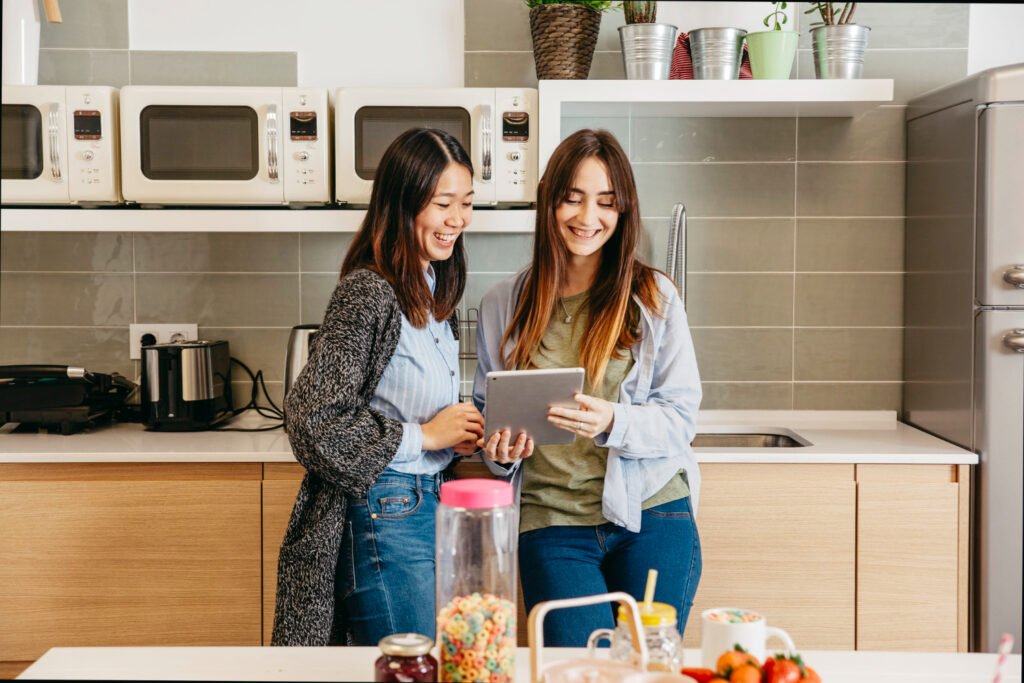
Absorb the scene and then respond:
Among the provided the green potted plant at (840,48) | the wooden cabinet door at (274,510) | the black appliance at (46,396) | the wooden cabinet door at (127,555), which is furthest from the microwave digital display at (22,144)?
the green potted plant at (840,48)

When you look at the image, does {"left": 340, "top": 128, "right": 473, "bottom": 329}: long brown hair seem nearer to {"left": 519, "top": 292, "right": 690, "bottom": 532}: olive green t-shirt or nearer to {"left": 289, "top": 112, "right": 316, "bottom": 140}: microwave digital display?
{"left": 519, "top": 292, "right": 690, "bottom": 532}: olive green t-shirt

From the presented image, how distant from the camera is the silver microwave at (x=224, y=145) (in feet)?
7.54

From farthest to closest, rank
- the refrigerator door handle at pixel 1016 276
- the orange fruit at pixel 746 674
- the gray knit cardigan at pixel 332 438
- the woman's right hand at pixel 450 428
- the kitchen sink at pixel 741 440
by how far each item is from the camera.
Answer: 1. the kitchen sink at pixel 741 440
2. the refrigerator door handle at pixel 1016 276
3. the woman's right hand at pixel 450 428
4. the gray knit cardigan at pixel 332 438
5. the orange fruit at pixel 746 674

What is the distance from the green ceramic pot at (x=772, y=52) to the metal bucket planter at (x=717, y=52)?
1.5 inches

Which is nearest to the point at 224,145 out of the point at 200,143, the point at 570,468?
the point at 200,143

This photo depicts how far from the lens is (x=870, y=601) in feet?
7.26

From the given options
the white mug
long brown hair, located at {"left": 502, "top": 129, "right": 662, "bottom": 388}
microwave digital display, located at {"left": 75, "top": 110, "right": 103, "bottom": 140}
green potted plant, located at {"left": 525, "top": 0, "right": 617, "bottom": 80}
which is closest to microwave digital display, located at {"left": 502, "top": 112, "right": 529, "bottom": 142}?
green potted plant, located at {"left": 525, "top": 0, "right": 617, "bottom": 80}

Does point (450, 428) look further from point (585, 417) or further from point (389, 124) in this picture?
point (389, 124)

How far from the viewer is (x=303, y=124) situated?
7.54 feet

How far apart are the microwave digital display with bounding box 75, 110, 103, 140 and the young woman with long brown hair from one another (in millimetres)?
1188

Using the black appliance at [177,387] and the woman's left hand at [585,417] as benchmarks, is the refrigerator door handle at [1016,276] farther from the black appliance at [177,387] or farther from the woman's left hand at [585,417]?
the black appliance at [177,387]

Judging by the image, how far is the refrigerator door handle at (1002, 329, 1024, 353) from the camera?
85.5 inches

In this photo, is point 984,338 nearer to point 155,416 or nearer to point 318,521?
point 318,521

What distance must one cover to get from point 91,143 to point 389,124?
2.47ft
